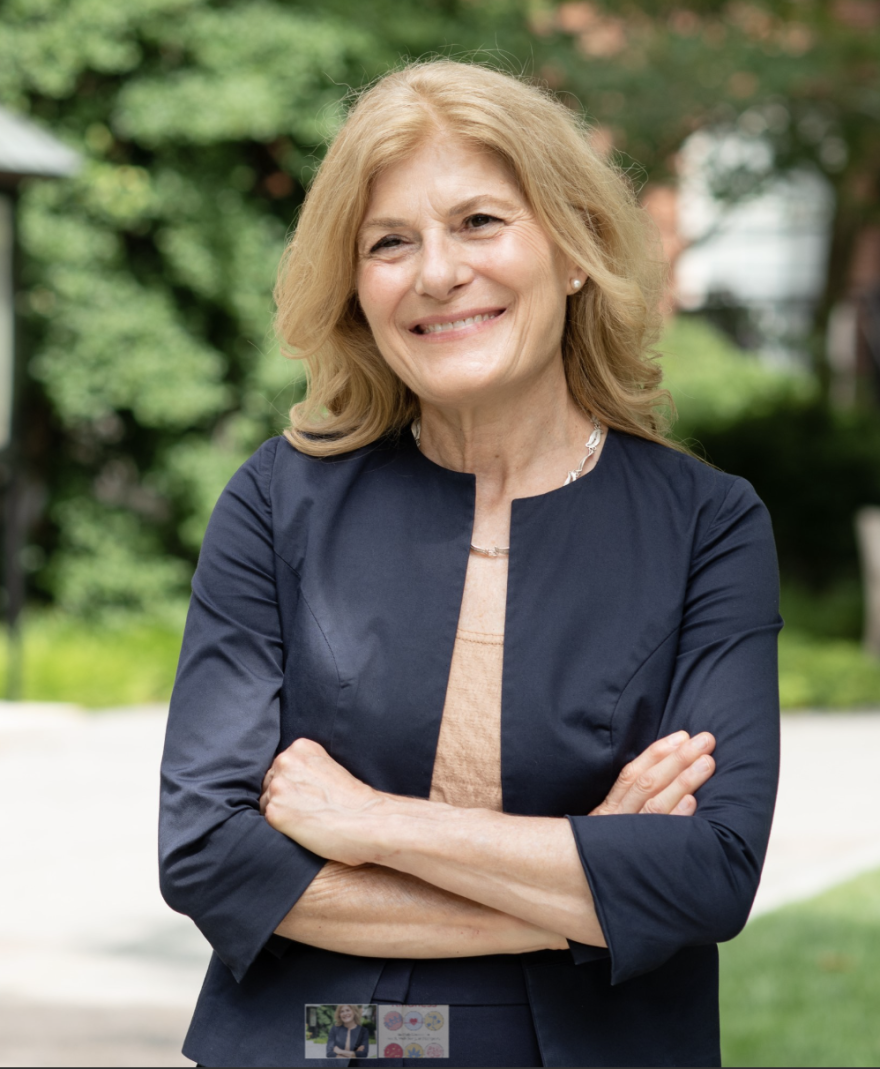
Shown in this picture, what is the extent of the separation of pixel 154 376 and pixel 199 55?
8.54 feet

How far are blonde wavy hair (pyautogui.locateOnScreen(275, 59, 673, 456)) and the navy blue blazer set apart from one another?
7.1 inches

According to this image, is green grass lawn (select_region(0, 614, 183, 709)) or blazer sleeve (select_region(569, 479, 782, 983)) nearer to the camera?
blazer sleeve (select_region(569, 479, 782, 983))

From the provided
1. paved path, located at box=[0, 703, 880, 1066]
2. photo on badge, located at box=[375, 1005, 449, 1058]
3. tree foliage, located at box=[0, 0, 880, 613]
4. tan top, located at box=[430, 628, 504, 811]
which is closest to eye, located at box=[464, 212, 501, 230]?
tan top, located at box=[430, 628, 504, 811]

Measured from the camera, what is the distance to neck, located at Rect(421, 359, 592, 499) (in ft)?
7.33

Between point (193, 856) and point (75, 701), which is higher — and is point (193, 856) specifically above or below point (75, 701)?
below

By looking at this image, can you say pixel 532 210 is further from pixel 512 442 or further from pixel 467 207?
pixel 512 442

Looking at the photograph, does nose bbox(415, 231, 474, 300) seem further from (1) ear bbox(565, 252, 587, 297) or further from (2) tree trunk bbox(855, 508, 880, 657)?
(2) tree trunk bbox(855, 508, 880, 657)

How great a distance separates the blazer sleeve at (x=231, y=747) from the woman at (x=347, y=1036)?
15 cm

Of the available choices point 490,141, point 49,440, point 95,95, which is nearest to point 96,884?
point 490,141

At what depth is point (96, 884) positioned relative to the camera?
6070mm

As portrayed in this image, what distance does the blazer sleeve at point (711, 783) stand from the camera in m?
1.89

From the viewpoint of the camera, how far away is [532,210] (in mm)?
2121

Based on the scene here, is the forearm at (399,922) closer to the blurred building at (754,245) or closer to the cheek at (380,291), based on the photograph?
the cheek at (380,291)

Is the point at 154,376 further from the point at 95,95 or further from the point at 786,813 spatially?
the point at 786,813
